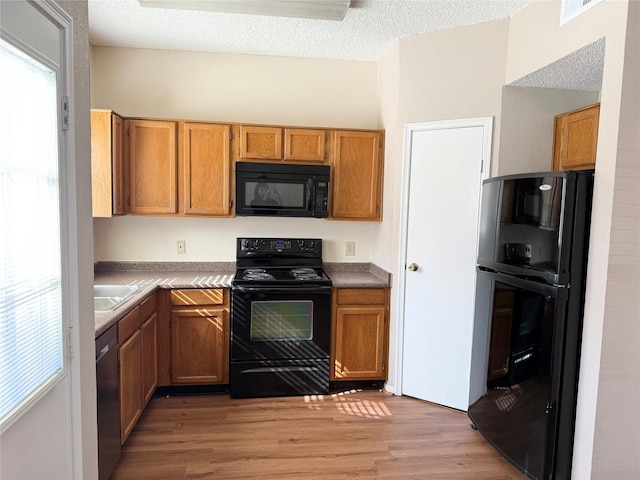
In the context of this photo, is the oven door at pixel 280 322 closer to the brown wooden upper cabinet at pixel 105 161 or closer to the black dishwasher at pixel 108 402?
the black dishwasher at pixel 108 402

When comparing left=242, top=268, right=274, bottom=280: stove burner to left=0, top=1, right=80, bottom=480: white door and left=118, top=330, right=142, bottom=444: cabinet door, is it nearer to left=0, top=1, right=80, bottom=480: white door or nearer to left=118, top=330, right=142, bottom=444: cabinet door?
left=118, top=330, right=142, bottom=444: cabinet door

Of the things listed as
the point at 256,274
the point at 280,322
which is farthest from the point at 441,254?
the point at 256,274

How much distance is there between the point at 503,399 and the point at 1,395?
2258 millimetres

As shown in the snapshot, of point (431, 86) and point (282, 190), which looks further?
point (282, 190)

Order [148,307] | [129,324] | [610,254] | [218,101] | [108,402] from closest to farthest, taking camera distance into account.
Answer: [610,254] → [108,402] → [129,324] → [148,307] → [218,101]

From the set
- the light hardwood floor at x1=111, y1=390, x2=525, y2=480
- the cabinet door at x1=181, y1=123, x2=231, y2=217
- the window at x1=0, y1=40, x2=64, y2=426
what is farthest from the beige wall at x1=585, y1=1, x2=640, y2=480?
the cabinet door at x1=181, y1=123, x2=231, y2=217

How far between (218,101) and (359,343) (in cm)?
228

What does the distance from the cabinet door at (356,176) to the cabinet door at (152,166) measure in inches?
49.3

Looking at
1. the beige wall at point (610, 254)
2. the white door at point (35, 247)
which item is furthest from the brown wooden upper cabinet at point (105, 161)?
the beige wall at point (610, 254)

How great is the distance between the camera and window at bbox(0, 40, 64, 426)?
1012 millimetres

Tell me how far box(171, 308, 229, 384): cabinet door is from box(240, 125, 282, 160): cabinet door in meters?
1.22

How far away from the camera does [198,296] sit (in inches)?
113

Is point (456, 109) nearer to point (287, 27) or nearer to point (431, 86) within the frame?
point (431, 86)

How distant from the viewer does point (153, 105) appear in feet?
10.6
